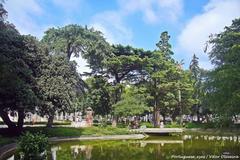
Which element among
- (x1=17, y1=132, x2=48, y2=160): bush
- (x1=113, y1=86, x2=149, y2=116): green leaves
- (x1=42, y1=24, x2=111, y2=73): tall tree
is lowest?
(x1=17, y1=132, x2=48, y2=160): bush

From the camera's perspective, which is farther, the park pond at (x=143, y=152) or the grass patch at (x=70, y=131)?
the grass patch at (x=70, y=131)

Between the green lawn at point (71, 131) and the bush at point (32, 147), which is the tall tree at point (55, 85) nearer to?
the green lawn at point (71, 131)

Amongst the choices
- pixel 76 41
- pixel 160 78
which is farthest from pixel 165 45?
pixel 76 41

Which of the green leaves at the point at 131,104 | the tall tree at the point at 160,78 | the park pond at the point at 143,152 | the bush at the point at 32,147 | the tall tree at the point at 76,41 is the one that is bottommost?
the park pond at the point at 143,152

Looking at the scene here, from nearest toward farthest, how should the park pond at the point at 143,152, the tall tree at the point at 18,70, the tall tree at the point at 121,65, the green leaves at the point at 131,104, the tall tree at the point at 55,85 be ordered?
the park pond at the point at 143,152 → the tall tree at the point at 18,70 → the tall tree at the point at 55,85 → the green leaves at the point at 131,104 → the tall tree at the point at 121,65

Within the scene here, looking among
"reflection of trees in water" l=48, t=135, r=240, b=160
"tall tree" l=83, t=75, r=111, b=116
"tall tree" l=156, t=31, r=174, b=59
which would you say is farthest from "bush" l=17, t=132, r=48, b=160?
"tall tree" l=156, t=31, r=174, b=59

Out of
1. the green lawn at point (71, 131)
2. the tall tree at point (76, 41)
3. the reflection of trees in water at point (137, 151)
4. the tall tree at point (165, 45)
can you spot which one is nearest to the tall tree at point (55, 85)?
the green lawn at point (71, 131)

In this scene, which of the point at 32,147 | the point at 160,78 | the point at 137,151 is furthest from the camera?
the point at 160,78

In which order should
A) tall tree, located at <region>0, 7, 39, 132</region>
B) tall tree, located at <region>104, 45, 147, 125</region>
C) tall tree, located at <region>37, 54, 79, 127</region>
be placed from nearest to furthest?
tall tree, located at <region>0, 7, 39, 132</region>
tall tree, located at <region>37, 54, 79, 127</region>
tall tree, located at <region>104, 45, 147, 125</region>

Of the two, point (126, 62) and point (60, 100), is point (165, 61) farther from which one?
point (60, 100)

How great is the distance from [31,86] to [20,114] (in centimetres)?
498

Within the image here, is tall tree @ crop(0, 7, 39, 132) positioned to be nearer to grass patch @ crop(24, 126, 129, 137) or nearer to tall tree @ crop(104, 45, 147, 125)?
grass patch @ crop(24, 126, 129, 137)

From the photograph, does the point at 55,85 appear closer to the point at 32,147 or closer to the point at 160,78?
the point at 32,147

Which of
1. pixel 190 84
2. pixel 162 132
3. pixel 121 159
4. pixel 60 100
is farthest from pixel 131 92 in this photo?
pixel 121 159
